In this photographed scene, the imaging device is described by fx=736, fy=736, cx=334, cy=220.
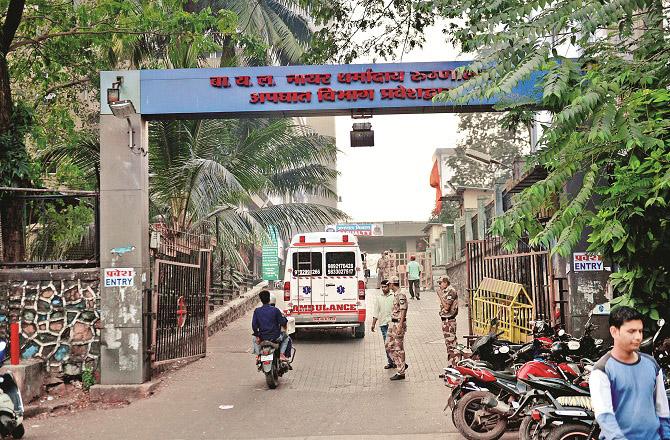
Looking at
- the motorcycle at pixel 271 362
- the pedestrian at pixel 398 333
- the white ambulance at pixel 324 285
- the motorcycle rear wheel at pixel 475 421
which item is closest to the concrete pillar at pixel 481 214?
the white ambulance at pixel 324 285

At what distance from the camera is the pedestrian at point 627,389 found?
173 inches

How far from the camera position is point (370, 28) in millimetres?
14648

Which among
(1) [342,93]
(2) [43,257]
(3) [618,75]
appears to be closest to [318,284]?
(2) [43,257]

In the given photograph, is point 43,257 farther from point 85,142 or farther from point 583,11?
point 583,11

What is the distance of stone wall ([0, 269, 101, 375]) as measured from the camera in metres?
11.1

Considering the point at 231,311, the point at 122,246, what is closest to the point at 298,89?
the point at 122,246

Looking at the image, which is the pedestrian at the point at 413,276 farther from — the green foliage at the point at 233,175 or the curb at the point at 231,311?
the curb at the point at 231,311

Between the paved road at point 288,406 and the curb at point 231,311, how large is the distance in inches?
141

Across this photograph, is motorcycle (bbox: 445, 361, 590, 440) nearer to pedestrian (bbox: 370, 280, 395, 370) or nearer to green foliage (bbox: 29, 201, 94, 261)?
pedestrian (bbox: 370, 280, 395, 370)

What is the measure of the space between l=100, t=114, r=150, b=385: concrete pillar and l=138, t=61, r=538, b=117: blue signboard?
675mm

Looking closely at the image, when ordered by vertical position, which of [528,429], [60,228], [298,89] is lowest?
[528,429]

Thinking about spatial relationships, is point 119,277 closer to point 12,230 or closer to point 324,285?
point 12,230

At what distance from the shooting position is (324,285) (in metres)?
17.7

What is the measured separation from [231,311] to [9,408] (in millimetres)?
14602
